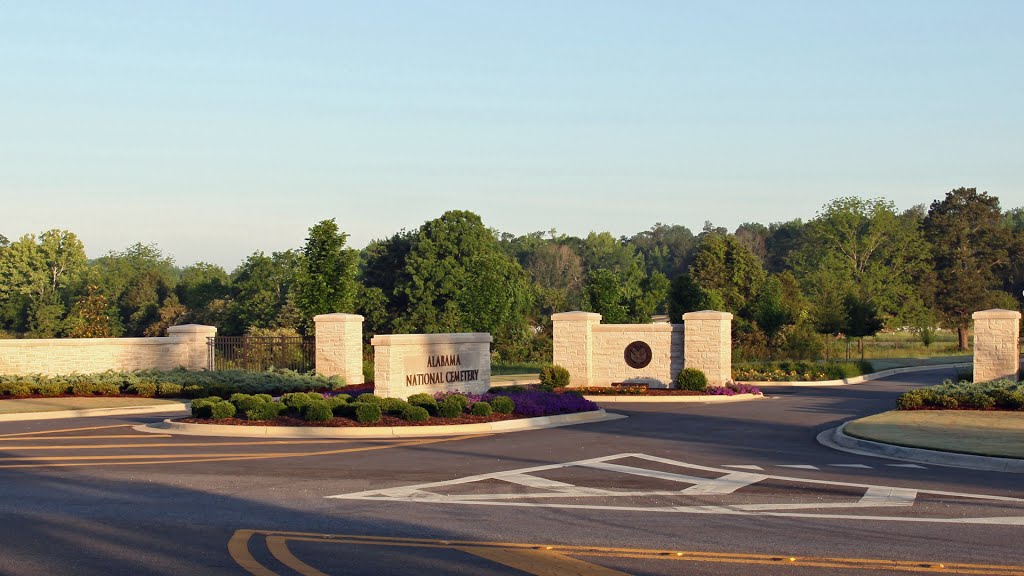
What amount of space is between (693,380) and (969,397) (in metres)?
8.74

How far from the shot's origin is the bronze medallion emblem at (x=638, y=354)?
3238cm

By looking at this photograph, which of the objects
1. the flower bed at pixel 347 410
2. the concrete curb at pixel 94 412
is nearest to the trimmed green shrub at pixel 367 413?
the flower bed at pixel 347 410

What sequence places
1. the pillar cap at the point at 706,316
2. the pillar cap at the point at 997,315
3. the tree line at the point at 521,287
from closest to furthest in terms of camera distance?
the pillar cap at the point at 997,315, the pillar cap at the point at 706,316, the tree line at the point at 521,287

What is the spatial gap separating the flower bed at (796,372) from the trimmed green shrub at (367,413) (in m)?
20.8

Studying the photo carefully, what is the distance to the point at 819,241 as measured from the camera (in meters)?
93.0

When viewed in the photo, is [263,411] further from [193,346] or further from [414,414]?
[193,346]

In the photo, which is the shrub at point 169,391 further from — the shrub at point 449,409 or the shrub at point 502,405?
the shrub at point 502,405

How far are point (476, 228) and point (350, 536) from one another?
53845 millimetres

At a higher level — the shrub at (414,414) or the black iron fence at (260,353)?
the black iron fence at (260,353)

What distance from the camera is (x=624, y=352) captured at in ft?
107

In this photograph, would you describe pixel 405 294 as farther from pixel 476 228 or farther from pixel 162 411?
pixel 162 411

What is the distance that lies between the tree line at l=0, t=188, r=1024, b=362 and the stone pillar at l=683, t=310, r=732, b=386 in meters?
12.1

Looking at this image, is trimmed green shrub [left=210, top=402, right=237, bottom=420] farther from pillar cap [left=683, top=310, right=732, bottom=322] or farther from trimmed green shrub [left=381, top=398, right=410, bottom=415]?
pillar cap [left=683, top=310, right=732, bottom=322]

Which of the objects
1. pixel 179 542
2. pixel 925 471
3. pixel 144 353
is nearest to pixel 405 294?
pixel 144 353
